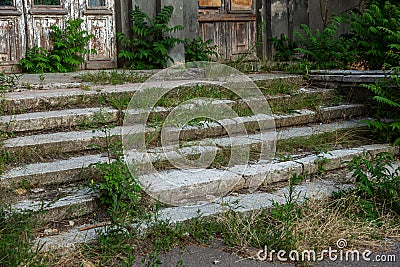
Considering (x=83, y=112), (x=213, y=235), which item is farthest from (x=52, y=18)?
(x=213, y=235)

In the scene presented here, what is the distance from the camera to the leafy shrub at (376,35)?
650 centimetres

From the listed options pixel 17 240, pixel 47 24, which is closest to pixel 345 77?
pixel 47 24

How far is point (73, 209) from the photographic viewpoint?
12.0ft

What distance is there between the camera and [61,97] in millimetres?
5277

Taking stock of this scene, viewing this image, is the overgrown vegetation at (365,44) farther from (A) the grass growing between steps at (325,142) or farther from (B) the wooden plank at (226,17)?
(B) the wooden plank at (226,17)

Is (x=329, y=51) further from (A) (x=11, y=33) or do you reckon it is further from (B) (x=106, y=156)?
(A) (x=11, y=33)

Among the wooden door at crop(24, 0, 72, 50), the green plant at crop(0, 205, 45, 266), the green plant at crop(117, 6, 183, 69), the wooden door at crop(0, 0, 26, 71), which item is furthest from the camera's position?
the green plant at crop(117, 6, 183, 69)

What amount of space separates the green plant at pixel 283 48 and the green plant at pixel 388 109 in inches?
161

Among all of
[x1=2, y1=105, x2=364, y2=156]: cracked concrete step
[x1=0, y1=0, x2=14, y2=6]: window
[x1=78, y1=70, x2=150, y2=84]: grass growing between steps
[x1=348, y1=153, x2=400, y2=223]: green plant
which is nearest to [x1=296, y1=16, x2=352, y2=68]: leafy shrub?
[x1=2, y1=105, x2=364, y2=156]: cracked concrete step

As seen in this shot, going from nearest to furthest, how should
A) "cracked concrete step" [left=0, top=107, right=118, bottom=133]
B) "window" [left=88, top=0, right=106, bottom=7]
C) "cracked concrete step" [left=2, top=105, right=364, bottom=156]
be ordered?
"cracked concrete step" [left=2, top=105, right=364, bottom=156] < "cracked concrete step" [left=0, top=107, right=118, bottom=133] < "window" [left=88, top=0, right=106, bottom=7]

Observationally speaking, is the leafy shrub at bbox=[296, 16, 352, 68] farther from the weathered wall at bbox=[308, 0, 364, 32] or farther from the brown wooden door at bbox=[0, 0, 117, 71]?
the brown wooden door at bbox=[0, 0, 117, 71]

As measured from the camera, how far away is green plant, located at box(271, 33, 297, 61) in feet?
32.2

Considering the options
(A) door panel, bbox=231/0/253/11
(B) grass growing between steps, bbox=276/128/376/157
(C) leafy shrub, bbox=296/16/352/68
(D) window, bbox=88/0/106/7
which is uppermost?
(A) door panel, bbox=231/0/253/11

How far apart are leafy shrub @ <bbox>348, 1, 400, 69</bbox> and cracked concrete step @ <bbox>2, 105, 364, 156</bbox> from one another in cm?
140
